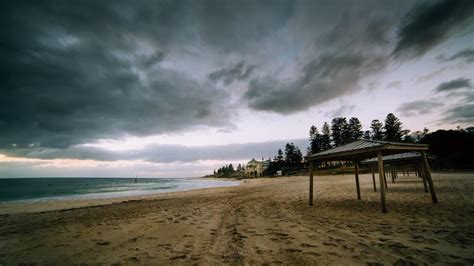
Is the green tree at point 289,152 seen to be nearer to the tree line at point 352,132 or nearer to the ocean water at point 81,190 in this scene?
the tree line at point 352,132

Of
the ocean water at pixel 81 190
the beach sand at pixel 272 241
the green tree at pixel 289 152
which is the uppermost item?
the green tree at pixel 289 152

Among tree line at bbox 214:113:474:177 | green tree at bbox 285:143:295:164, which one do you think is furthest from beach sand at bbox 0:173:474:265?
green tree at bbox 285:143:295:164

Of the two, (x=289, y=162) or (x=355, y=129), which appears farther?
(x=289, y=162)

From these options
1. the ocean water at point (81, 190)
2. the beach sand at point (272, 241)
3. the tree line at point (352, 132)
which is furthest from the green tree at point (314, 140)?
the beach sand at point (272, 241)

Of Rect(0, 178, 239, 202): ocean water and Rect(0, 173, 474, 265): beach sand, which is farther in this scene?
Rect(0, 178, 239, 202): ocean water

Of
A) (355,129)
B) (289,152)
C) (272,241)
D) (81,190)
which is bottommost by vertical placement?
(81,190)

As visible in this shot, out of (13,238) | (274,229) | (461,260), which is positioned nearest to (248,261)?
(274,229)

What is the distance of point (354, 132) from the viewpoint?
227 ft

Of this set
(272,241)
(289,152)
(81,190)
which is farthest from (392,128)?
(81,190)

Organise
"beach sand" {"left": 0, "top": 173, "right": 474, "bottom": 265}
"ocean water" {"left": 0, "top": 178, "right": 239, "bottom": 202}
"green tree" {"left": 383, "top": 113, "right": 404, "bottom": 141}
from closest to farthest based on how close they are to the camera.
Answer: "beach sand" {"left": 0, "top": 173, "right": 474, "bottom": 265} < "ocean water" {"left": 0, "top": 178, "right": 239, "bottom": 202} < "green tree" {"left": 383, "top": 113, "right": 404, "bottom": 141}

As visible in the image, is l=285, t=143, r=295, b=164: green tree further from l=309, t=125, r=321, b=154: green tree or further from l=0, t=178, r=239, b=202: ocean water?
l=0, t=178, r=239, b=202: ocean water

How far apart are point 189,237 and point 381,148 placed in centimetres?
699

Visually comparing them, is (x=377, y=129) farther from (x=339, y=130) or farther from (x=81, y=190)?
(x=81, y=190)

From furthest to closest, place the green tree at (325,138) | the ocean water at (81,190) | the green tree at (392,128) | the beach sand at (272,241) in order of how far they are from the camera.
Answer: the green tree at (325,138), the green tree at (392,128), the ocean water at (81,190), the beach sand at (272,241)
